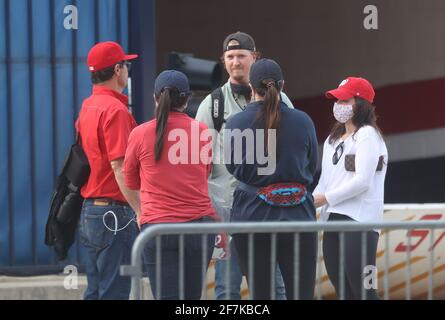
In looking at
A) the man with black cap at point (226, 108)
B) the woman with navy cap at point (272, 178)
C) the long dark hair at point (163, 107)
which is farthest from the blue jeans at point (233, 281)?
the long dark hair at point (163, 107)

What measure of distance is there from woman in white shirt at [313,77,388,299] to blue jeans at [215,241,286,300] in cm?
30

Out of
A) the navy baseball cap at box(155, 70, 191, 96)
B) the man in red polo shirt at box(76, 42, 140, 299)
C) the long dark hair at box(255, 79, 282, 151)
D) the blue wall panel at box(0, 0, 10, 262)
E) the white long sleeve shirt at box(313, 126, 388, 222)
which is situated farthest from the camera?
the blue wall panel at box(0, 0, 10, 262)

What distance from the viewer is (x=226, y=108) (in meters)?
8.16

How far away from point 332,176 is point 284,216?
2.88ft

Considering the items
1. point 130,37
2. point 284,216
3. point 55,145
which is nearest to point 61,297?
point 55,145

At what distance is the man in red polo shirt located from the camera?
777 cm

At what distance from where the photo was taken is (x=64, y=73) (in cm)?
992

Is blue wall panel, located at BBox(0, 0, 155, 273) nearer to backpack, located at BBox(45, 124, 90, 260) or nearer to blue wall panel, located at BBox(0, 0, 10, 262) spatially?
blue wall panel, located at BBox(0, 0, 10, 262)

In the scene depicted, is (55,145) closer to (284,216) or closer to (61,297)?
(61,297)

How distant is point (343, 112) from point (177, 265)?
1.54 meters

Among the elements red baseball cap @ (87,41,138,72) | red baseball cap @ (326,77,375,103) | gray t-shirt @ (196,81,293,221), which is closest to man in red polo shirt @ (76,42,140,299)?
red baseball cap @ (87,41,138,72)

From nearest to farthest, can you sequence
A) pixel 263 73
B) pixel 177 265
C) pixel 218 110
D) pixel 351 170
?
pixel 177 265 < pixel 263 73 < pixel 351 170 < pixel 218 110

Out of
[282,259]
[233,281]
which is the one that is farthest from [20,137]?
[282,259]

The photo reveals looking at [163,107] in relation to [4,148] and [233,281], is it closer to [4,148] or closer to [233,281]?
[233,281]
